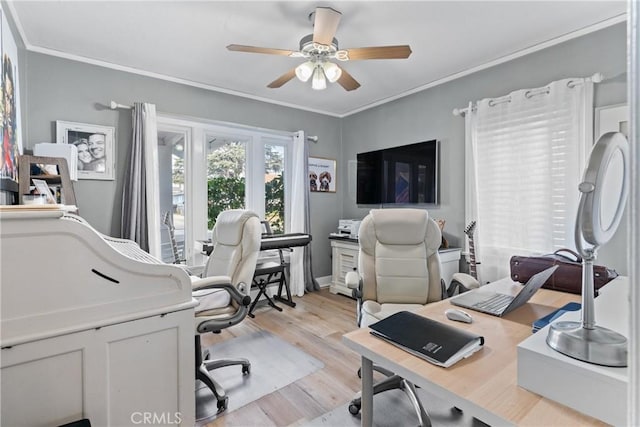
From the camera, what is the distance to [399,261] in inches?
84.0

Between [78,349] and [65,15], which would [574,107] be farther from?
[65,15]

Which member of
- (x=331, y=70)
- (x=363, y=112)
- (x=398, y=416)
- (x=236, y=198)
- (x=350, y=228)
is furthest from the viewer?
(x=363, y=112)

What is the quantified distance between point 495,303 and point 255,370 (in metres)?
1.67

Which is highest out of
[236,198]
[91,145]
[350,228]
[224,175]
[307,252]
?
[91,145]

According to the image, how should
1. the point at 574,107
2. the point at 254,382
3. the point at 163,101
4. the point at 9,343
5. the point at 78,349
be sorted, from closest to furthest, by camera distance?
the point at 9,343
the point at 78,349
the point at 254,382
the point at 574,107
the point at 163,101

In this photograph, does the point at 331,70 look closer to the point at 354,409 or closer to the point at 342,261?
the point at 354,409

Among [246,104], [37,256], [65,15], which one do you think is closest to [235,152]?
[246,104]

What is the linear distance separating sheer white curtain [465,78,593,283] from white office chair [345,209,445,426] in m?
0.98

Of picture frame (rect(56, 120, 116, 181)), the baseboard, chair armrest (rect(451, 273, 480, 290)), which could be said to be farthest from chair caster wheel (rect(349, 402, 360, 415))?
picture frame (rect(56, 120, 116, 181))

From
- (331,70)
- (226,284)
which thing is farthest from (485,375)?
(331,70)

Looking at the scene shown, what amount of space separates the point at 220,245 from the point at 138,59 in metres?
1.88

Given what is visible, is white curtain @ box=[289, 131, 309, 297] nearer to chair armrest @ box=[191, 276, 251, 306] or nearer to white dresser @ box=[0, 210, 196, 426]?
chair armrest @ box=[191, 276, 251, 306]

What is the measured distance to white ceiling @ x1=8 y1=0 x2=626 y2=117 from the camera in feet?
6.54

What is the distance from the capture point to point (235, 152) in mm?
3746
